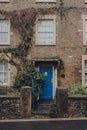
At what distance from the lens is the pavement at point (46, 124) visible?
13258mm

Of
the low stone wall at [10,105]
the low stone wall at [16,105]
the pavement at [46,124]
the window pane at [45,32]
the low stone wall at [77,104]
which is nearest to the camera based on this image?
the pavement at [46,124]

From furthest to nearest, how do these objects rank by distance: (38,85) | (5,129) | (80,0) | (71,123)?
(80,0), (38,85), (71,123), (5,129)

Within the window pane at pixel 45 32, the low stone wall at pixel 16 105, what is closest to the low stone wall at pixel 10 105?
the low stone wall at pixel 16 105

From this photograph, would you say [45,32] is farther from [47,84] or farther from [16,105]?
[16,105]

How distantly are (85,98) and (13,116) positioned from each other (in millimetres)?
3831

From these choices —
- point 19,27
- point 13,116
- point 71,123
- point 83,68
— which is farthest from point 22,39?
point 71,123

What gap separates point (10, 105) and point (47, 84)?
20.2 ft

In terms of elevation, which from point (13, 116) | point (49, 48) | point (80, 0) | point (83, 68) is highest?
point (80, 0)

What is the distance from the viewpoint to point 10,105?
16547 millimetres

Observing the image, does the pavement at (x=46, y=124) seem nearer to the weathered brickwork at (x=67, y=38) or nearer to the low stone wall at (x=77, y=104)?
the low stone wall at (x=77, y=104)

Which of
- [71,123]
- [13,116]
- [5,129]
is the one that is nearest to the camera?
[5,129]

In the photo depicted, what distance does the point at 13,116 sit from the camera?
53.9 ft

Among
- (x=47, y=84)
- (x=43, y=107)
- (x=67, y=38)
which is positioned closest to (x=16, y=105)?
(x=43, y=107)

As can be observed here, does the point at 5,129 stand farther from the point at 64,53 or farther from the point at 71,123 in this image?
the point at 64,53
